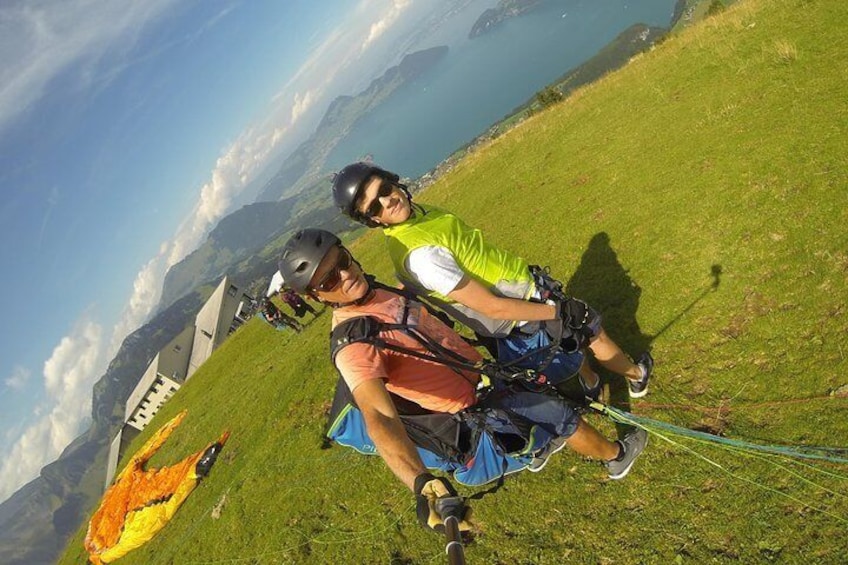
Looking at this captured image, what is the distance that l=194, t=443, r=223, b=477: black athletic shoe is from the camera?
18.0m

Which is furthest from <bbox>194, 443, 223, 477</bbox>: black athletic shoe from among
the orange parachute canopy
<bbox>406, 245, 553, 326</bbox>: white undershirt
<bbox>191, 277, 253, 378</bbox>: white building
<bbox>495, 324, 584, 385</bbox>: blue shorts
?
<bbox>191, 277, 253, 378</bbox>: white building

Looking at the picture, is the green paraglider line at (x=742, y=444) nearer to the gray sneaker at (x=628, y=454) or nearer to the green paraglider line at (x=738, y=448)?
the green paraglider line at (x=738, y=448)

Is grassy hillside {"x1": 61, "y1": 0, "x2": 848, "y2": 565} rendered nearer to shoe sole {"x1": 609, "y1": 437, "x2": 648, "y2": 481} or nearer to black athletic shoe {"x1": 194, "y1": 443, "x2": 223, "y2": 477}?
shoe sole {"x1": 609, "y1": 437, "x2": 648, "y2": 481}

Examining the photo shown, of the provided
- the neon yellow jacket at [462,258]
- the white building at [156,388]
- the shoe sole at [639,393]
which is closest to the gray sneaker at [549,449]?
the neon yellow jacket at [462,258]

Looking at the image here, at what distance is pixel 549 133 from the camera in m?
24.7

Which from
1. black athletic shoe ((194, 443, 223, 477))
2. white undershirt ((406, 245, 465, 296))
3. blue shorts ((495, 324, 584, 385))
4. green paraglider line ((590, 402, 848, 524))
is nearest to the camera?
white undershirt ((406, 245, 465, 296))

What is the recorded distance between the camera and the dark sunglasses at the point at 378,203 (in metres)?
5.47

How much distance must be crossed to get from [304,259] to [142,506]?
1915 centimetres

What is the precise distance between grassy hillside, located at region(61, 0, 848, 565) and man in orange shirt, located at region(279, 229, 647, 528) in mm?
1624

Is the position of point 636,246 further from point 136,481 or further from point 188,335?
point 188,335

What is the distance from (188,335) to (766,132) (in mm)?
71407

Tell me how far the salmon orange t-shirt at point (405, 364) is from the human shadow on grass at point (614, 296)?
165 inches

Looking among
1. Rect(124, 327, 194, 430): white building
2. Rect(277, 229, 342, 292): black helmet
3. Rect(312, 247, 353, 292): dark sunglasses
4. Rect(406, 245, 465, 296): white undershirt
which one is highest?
Rect(277, 229, 342, 292): black helmet

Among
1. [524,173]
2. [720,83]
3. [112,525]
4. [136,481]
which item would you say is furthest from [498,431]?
[136,481]
